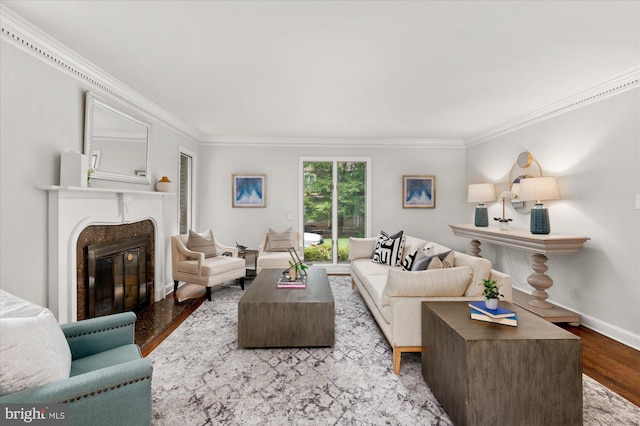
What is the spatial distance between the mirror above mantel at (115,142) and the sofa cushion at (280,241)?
206cm

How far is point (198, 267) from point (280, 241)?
1.46 meters

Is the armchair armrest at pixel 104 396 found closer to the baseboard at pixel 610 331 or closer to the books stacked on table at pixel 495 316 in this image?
the books stacked on table at pixel 495 316

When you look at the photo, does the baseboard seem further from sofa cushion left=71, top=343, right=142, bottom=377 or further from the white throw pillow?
the white throw pillow

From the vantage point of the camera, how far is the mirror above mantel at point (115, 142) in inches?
108

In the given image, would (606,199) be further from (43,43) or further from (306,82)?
(43,43)

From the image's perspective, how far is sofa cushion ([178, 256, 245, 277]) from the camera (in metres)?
3.85

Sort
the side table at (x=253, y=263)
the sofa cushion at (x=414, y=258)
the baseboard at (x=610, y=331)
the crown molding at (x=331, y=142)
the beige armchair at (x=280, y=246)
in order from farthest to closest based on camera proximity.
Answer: the crown molding at (x=331, y=142) < the side table at (x=253, y=263) < the beige armchair at (x=280, y=246) < the sofa cushion at (x=414, y=258) < the baseboard at (x=610, y=331)

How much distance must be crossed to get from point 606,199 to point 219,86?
13.2 ft

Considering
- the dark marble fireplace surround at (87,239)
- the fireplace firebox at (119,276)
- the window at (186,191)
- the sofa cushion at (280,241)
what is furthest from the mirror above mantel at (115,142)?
the sofa cushion at (280,241)

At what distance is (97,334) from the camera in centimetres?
177

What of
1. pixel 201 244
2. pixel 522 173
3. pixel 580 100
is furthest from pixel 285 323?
pixel 580 100

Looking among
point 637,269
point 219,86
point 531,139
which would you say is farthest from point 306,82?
point 637,269

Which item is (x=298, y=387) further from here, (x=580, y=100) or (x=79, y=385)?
(x=580, y=100)

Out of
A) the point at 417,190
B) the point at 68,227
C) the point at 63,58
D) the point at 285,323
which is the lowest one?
the point at 285,323
